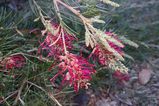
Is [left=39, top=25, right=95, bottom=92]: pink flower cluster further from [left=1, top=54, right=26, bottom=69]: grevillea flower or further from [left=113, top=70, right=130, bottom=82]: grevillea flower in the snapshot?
[left=113, top=70, right=130, bottom=82]: grevillea flower

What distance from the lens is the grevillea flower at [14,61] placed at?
1427 millimetres

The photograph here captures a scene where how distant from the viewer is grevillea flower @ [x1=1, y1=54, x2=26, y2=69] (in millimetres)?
1427

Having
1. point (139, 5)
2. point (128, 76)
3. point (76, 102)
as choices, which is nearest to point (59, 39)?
point (76, 102)

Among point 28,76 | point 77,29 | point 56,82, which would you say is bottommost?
point 56,82

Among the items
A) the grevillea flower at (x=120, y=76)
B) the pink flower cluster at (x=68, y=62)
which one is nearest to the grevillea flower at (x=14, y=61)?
the pink flower cluster at (x=68, y=62)

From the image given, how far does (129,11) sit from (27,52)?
2.99 ft

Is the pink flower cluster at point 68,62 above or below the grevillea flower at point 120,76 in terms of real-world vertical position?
above

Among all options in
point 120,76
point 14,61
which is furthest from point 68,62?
point 120,76

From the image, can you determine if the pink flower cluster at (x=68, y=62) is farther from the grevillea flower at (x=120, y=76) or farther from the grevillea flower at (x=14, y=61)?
the grevillea flower at (x=120, y=76)

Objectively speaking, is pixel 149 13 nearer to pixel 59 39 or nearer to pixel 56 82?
pixel 56 82

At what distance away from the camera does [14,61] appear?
1462 mm

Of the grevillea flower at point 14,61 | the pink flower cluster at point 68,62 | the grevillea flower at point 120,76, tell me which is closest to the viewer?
the pink flower cluster at point 68,62

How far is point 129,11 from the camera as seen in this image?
2.21m

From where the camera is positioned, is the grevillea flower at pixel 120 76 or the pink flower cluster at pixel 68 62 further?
the grevillea flower at pixel 120 76
